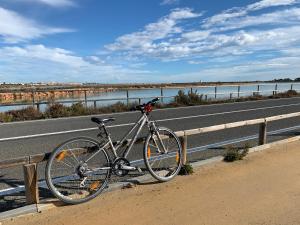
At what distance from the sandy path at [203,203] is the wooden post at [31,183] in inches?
10.6

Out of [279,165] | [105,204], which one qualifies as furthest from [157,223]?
[279,165]

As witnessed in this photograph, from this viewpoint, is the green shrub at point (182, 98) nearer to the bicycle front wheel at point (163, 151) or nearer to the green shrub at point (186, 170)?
the green shrub at point (186, 170)

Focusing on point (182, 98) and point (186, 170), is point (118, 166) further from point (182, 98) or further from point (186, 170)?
point (182, 98)

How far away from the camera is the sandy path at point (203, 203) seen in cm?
414

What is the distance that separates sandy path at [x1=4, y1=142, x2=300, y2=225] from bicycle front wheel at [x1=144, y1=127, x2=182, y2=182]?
17cm

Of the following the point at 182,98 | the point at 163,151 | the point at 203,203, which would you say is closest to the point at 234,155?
the point at 163,151

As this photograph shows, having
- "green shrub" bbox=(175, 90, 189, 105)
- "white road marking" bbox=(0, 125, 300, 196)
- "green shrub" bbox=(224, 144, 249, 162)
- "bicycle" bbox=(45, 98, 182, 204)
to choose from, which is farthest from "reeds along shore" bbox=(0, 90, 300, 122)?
"bicycle" bbox=(45, 98, 182, 204)

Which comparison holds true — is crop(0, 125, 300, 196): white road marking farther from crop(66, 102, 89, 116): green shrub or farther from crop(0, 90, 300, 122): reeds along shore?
crop(66, 102, 89, 116): green shrub

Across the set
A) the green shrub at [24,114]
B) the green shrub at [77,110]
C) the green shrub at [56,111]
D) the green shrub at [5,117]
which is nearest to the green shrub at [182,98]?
the green shrub at [77,110]

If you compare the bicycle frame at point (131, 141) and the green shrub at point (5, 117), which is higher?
the bicycle frame at point (131, 141)

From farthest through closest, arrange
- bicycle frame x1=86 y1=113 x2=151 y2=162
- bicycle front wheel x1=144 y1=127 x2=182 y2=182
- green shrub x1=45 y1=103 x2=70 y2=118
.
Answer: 1. green shrub x1=45 y1=103 x2=70 y2=118
2. bicycle front wheel x1=144 y1=127 x2=182 y2=182
3. bicycle frame x1=86 y1=113 x2=151 y2=162

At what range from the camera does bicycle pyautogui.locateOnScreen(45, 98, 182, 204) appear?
15.0 ft

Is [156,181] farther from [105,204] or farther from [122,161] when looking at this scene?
[105,204]

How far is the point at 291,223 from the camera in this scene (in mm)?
Answer: 4070
